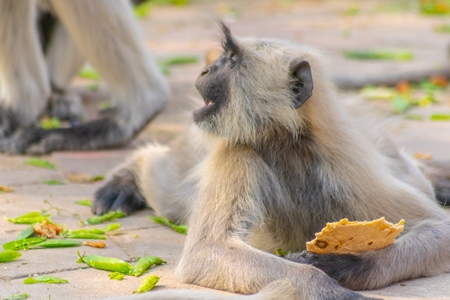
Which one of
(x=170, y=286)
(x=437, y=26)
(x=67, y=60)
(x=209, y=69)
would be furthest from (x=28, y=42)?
(x=437, y=26)

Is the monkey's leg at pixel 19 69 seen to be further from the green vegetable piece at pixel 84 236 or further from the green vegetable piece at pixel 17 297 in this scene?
the green vegetable piece at pixel 17 297

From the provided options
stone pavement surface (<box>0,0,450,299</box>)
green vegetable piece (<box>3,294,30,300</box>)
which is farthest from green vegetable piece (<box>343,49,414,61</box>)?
green vegetable piece (<box>3,294,30,300</box>)

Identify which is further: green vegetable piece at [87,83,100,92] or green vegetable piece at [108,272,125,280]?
green vegetable piece at [87,83,100,92]

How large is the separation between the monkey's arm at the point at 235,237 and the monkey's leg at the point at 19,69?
2.29 metres

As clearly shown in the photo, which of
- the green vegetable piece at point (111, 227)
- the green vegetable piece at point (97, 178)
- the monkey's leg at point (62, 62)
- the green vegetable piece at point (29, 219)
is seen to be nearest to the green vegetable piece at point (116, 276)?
the green vegetable piece at point (111, 227)

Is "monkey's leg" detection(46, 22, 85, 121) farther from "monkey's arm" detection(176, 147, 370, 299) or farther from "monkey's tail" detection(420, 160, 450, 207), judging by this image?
"monkey's arm" detection(176, 147, 370, 299)

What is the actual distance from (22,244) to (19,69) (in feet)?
6.99

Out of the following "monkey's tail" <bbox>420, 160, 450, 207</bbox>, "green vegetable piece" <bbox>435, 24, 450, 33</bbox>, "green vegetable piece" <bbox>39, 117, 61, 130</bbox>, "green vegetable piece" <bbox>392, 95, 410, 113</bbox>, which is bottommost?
"monkey's tail" <bbox>420, 160, 450, 207</bbox>

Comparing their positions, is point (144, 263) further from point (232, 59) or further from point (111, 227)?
point (232, 59)

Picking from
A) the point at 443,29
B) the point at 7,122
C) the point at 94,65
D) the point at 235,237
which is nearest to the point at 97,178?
the point at 94,65

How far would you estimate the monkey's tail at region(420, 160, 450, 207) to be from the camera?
4.04m

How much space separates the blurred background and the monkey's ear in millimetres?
382

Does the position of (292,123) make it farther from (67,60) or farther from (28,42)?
(67,60)

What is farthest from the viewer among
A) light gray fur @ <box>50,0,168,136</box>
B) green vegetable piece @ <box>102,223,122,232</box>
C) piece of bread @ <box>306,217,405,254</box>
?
light gray fur @ <box>50,0,168,136</box>
